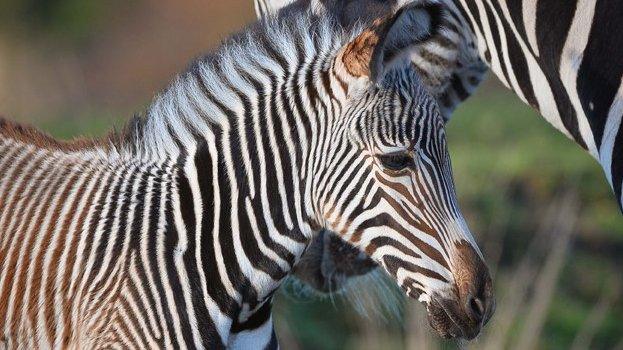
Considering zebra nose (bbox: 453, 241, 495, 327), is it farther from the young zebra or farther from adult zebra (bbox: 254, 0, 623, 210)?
adult zebra (bbox: 254, 0, 623, 210)

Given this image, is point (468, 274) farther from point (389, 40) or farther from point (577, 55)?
point (577, 55)

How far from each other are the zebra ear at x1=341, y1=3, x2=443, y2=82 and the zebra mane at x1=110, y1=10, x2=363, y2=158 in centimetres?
23

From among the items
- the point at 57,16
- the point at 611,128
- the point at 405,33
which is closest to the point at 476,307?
the point at 611,128

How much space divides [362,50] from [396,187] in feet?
1.78

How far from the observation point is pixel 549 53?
5.09 m

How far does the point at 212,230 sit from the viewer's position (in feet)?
15.7

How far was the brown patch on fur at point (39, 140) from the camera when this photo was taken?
5.15 meters

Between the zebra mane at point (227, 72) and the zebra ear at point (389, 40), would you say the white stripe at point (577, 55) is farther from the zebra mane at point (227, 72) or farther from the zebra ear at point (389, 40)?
the zebra mane at point (227, 72)

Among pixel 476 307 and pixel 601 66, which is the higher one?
pixel 601 66

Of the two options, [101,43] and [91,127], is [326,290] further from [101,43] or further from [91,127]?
[101,43]

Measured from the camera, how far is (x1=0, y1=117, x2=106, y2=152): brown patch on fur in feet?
16.9

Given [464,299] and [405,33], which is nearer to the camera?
[464,299]

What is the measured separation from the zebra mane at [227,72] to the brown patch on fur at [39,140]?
0.19 metres

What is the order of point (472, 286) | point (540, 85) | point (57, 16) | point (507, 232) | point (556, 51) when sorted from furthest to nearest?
point (57, 16), point (507, 232), point (540, 85), point (556, 51), point (472, 286)
